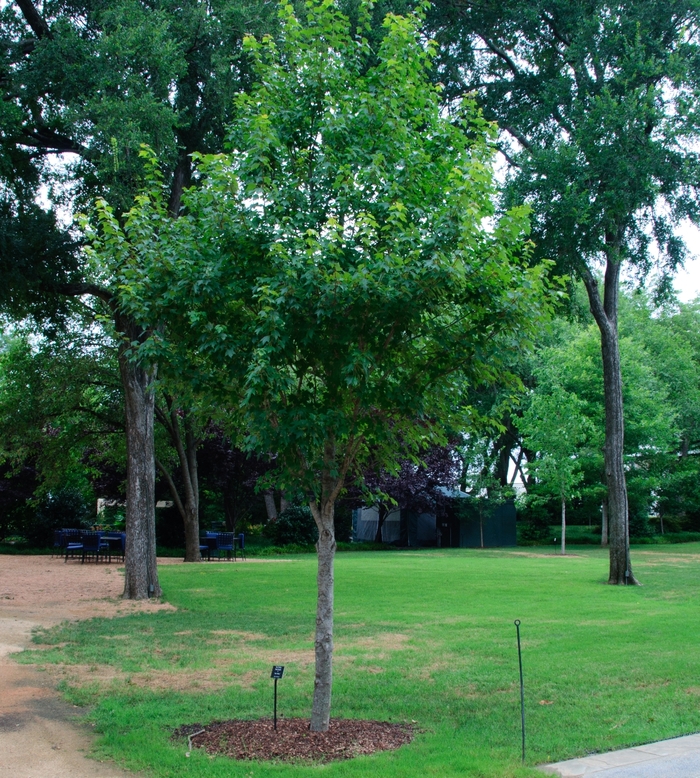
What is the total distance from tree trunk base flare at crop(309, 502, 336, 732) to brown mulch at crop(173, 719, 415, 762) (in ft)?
0.53

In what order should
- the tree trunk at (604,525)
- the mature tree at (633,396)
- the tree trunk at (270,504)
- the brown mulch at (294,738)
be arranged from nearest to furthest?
the brown mulch at (294,738) → the mature tree at (633,396) → the tree trunk at (270,504) → the tree trunk at (604,525)

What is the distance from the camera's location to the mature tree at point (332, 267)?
6.11m

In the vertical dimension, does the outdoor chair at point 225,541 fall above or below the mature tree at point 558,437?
below

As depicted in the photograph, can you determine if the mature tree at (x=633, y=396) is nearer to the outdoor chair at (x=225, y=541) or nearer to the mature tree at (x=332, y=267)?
the outdoor chair at (x=225, y=541)

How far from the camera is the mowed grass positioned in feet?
19.7

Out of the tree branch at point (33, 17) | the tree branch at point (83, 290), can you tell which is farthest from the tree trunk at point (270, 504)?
the tree branch at point (33, 17)

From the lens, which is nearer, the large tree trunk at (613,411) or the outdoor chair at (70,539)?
the large tree trunk at (613,411)

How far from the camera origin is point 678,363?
4194 centimetres

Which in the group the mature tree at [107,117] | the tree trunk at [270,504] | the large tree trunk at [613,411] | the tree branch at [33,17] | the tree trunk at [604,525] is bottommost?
the tree trunk at [604,525]

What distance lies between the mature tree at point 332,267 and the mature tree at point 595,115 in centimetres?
984

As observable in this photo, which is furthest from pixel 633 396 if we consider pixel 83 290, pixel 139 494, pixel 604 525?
pixel 83 290

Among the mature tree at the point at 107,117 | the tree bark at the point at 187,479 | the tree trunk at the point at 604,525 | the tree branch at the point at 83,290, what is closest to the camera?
the mature tree at the point at 107,117

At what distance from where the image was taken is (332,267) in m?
6.05

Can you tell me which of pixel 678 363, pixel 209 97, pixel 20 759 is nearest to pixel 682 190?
pixel 209 97
